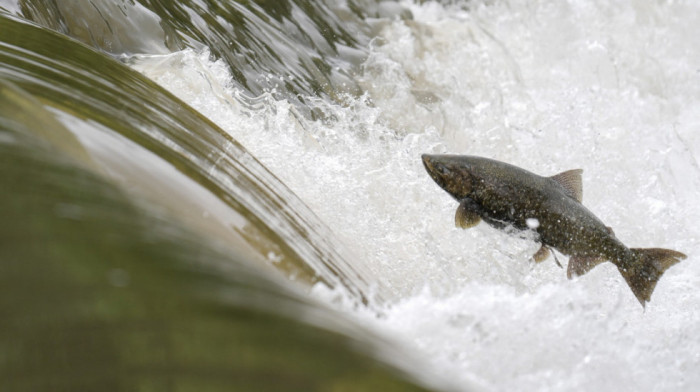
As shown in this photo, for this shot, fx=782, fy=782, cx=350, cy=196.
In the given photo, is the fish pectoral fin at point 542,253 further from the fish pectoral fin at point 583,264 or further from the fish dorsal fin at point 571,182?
the fish dorsal fin at point 571,182

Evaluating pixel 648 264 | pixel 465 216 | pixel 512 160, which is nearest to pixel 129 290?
pixel 465 216

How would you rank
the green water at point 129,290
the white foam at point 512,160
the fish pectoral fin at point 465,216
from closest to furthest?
the green water at point 129,290, the white foam at point 512,160, the fish pectoral fin at point 465,216

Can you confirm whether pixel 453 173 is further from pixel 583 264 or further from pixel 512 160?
pixel 512 160

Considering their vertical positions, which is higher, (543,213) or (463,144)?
(543,213)

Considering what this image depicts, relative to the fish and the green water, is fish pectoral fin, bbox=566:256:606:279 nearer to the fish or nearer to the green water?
the fish

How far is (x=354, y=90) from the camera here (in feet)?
16.3

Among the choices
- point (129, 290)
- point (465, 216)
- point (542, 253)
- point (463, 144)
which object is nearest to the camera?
point (129, 290)

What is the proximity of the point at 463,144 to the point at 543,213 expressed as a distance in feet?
6.67

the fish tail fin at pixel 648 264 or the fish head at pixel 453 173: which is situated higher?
the fish tail fin at pixel 648 264

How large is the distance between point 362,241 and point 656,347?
1140mm

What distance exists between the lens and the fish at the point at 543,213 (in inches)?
112

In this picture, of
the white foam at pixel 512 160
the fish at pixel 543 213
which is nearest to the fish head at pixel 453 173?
the fish at pixel 543 213

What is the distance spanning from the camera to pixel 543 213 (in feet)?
9.38

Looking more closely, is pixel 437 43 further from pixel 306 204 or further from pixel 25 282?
pixel 25 282
